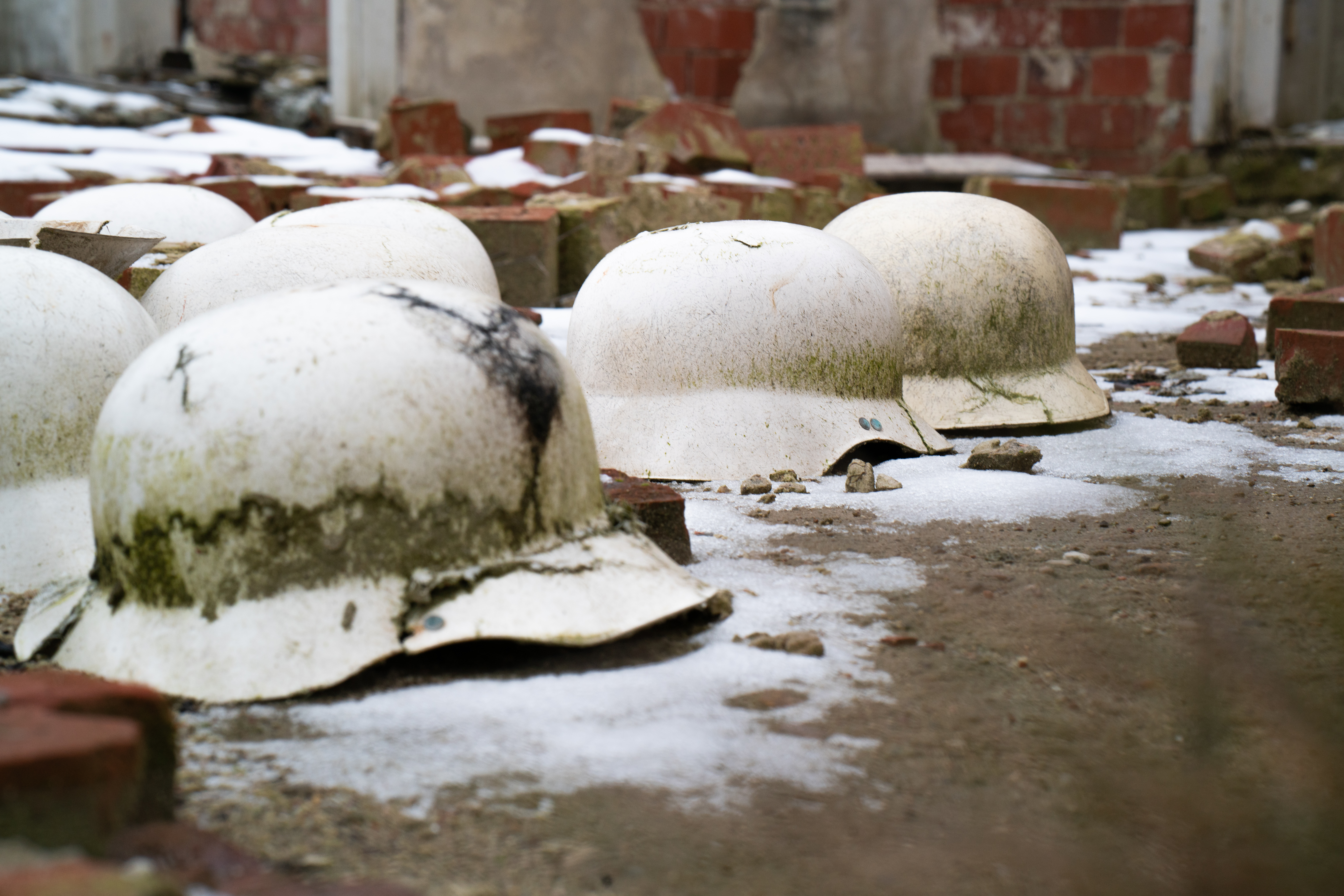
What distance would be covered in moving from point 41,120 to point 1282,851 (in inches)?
406

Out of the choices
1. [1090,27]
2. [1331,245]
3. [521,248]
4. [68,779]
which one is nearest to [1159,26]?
[1090,27]

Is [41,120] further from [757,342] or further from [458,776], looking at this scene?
[458,776]

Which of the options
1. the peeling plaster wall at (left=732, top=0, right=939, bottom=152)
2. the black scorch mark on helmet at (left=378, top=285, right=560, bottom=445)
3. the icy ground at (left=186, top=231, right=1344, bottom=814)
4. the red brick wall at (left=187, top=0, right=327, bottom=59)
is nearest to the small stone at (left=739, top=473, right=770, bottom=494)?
the icy ground at (left=186, top=231, right=1344, bottom=814)

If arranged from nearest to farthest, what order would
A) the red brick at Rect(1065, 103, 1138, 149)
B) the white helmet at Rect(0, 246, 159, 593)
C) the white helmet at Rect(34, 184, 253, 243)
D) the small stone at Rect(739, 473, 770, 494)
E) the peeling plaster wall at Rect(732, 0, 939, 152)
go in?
the white helmet at Rect(0, 246, 159, 593), the small stone at Rect(739, 473, 770, 494), the white helmet at Rect(34, 184, 253, 243), the red brick at Rect(1065, 103, 1138, 149), the peeling plaster wall at Rect(732, 0, 939, 152)

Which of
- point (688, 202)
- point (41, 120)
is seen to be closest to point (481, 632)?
point (688, 202)

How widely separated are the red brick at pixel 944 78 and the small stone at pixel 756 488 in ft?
30.1

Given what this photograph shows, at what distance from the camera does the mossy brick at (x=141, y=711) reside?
1743 mm

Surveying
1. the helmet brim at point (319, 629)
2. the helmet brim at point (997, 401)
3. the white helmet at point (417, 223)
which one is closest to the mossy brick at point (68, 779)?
the helmet brim at point (319, 629)

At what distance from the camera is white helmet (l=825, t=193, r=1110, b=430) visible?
441 centimetres

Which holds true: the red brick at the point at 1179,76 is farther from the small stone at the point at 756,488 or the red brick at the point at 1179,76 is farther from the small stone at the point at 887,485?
the small stone at the point at 756,488

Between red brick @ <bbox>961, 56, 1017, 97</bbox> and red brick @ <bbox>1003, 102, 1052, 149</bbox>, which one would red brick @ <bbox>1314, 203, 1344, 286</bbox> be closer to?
red brick @ <bbox>1003, 102, 1052, 149</bbox>

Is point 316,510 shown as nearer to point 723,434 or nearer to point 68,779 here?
point 68,779

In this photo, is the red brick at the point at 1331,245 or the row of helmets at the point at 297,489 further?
the red brick at the point at 1331,245

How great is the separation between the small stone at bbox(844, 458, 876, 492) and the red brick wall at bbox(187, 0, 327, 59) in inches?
460
